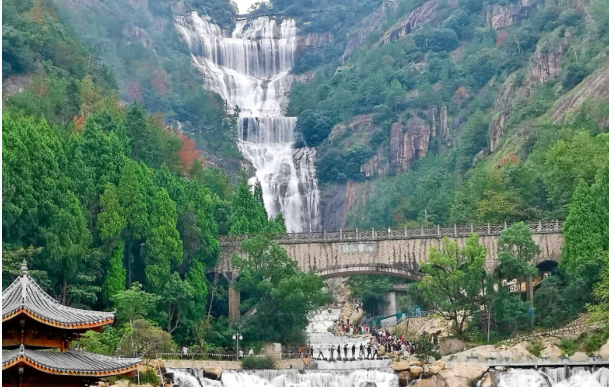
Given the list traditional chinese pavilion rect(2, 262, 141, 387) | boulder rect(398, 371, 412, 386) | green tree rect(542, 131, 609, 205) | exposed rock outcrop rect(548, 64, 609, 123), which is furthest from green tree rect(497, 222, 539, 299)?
traditional chinese pavilion rect(2, 262, 141, 387)

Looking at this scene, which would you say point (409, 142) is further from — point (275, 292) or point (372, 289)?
point (275, 292)

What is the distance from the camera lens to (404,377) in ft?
158

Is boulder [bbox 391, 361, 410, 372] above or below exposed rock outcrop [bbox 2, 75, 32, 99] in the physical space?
below

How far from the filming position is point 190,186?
6275 cm

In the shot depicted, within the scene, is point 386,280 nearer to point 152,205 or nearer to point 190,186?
point 190,186

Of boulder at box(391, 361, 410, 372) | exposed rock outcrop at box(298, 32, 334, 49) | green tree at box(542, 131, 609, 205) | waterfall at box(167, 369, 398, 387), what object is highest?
exposed rock outcrop at box(298, 32, 334, 49)

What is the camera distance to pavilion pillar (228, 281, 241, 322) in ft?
197

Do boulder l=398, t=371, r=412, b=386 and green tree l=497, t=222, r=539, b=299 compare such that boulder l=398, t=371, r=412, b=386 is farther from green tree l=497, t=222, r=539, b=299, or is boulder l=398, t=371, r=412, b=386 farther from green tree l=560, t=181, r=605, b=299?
green tree l=497, t=222, r=539, b=299

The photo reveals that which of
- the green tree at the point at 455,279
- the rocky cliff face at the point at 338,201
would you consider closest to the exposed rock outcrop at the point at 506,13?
the rocky cliff face at the point at 338,201

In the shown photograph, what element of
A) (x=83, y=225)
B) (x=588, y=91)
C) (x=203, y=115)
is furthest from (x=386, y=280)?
(x=203, y=115)

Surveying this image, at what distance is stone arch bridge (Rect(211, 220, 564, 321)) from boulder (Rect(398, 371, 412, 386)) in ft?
44.9

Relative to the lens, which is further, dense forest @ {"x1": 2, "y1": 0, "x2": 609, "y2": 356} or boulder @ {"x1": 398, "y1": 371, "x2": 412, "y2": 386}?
dense forest @ {"x1": 2, "y1": 0, "x2": 609, "y2": 356}

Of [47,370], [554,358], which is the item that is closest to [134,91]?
[554,358]

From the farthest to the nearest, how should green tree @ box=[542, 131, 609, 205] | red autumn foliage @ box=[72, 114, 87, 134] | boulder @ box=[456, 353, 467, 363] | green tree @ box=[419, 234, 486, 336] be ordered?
red autumn foliage @ box=[72, 114, 87, 134] → green tree @ box=[542, 131, 609, 205] → green tree @ box=[419, 234, 486, 336] → boulder @ box=[456, 353, 467, 363]
